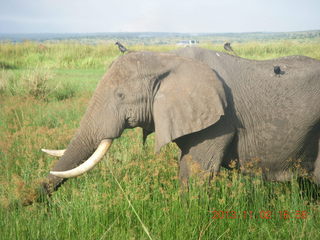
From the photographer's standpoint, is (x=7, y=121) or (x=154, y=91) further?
(x=7, y=121)

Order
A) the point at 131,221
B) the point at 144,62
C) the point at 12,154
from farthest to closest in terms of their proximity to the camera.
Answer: the point at 12,154 < the point at 144,62 < the point at 131,221

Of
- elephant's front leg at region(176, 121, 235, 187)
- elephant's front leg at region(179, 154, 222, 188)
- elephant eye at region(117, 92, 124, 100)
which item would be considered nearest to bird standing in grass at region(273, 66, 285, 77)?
elephant's front leg at region(176, 121, 235, 187)

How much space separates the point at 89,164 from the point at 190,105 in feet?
3.29

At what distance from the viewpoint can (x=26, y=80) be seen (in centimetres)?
967

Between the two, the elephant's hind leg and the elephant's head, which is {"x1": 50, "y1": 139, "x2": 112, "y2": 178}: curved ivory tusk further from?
the elephant's hind leg

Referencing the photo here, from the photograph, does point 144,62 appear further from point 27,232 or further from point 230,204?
point 27,232

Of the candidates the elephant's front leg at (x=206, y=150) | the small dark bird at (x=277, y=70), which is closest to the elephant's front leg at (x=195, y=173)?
the elephant's front leg at (x=206, y=150)

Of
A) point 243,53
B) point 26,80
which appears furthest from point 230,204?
point 243,53

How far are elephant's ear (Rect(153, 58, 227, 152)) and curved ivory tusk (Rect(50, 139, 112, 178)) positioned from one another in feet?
1.53

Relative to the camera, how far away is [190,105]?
317 centimetres

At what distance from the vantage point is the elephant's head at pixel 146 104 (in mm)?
3150

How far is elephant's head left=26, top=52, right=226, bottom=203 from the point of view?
315 cm

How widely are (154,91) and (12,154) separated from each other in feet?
7.79

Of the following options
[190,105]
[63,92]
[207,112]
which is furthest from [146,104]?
[63,92]
